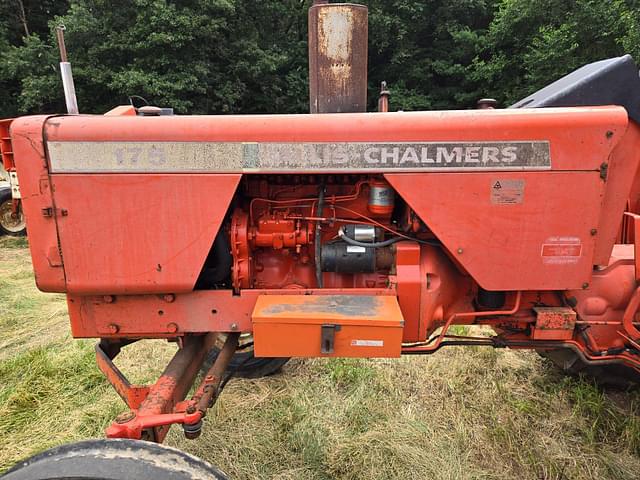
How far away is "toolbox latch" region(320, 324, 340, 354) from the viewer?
1.73 meters

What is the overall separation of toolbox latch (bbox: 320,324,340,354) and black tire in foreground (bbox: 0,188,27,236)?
28.0 feet

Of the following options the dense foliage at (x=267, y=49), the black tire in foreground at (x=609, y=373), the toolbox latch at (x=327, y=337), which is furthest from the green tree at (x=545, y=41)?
the toolbox latch at (x=327, y=337)

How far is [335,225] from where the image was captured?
205 cm

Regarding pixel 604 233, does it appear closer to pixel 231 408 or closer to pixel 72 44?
pixel 231 408

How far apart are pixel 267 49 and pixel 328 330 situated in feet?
45.5

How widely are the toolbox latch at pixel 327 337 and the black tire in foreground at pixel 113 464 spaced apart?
1.97 feet

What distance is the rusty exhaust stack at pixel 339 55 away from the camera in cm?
211

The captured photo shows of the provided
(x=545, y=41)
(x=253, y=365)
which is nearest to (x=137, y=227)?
(x=253, y=365)

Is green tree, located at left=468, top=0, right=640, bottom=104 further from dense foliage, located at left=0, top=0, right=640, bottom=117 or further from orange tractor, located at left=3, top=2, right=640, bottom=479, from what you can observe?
orange tractor, located at left=3, top=2, right=640, bottom=479

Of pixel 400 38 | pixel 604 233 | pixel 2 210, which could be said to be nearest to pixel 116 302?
pixel 604 233

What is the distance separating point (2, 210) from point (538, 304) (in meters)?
9.25

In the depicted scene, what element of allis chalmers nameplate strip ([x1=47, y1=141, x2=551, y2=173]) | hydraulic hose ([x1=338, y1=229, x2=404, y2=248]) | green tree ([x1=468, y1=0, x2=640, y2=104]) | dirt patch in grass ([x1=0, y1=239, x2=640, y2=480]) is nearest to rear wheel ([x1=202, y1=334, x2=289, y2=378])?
dirt patch in grass ([x1=0, y1=239, x2=640, y2=480])

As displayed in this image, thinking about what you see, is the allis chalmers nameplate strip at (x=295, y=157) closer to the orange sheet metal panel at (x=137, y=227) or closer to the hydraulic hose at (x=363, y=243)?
the orange sheet metal panel at (x=137, y=227)

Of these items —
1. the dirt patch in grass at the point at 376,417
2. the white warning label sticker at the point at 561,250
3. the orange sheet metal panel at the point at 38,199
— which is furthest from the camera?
the dirt patch in grass at the point at 376,417
